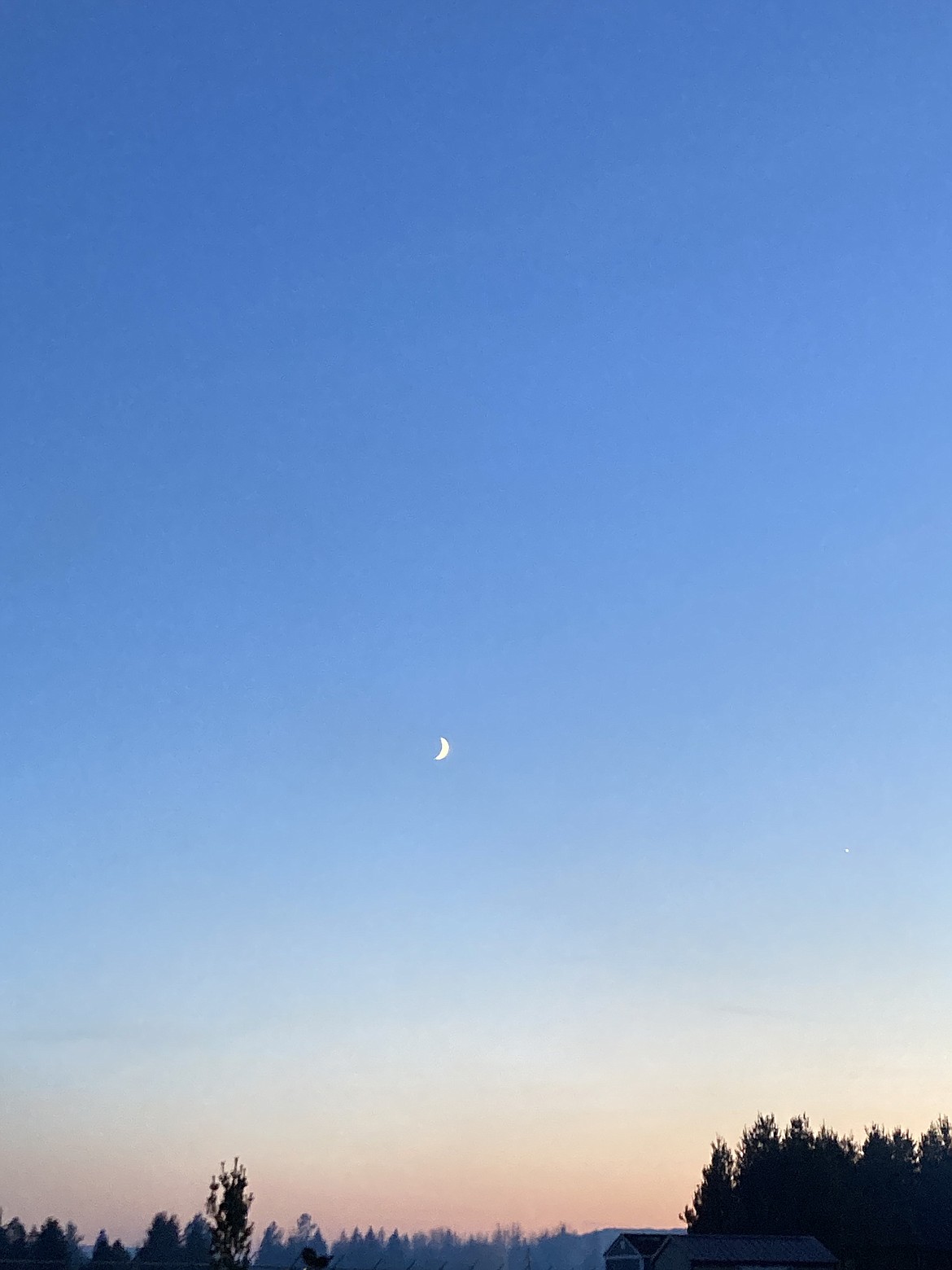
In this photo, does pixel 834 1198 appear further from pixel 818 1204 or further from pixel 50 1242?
pixel 50 1242

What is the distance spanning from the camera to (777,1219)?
99.3 meters

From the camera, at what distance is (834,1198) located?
325 feet

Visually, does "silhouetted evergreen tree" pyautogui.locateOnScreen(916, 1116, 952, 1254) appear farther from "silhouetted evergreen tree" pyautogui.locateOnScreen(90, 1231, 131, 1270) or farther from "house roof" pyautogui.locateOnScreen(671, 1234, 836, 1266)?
"silhouetted evergreen tree" pyautogui.locateOnScreen(90, 1231, 131, 1270)

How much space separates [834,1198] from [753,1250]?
2249 cm

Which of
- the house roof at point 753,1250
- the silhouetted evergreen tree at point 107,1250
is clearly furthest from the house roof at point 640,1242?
the silhouetted evergreen tree at point 107,1250

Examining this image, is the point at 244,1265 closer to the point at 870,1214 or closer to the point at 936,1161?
the point at 870,1214

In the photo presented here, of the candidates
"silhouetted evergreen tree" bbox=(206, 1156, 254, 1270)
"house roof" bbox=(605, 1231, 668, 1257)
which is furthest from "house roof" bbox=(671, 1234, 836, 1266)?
"silhouetted evergreen tree" bbox=(206, 1156, 254, 1270)

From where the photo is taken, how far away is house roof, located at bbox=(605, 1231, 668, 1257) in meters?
80.0

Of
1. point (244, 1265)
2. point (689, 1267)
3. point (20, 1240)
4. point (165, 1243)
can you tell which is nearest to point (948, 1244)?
point (689, 1267)

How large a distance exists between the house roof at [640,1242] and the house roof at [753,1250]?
1.39 metres

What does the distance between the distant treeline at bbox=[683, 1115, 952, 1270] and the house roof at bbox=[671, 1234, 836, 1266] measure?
10.6 metres

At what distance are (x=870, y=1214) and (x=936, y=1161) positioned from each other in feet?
92.4

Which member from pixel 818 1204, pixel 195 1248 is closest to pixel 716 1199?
pixel 818 1204

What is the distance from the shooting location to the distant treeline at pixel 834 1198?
94.1 m
